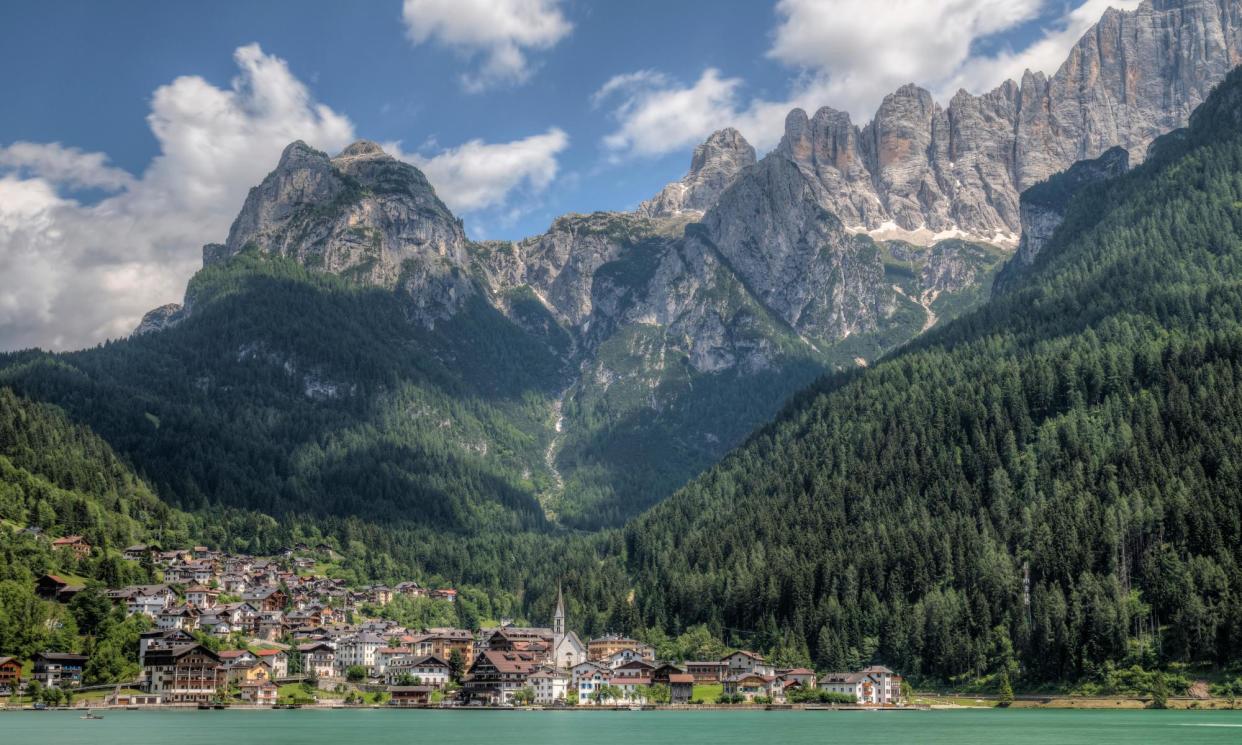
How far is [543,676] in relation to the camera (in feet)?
575

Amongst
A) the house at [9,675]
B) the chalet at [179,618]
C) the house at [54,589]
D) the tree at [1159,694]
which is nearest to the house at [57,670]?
the house at [9,675]

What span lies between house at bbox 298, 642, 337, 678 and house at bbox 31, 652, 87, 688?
3880 cm

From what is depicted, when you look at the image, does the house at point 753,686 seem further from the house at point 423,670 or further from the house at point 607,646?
the house at point 423,670

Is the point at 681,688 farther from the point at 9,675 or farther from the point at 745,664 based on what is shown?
the point at 9,675

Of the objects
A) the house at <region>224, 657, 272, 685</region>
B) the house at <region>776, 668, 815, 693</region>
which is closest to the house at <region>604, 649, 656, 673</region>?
the house at <region>776, 668, 815, 693</region>

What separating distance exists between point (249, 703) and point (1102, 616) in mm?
106809

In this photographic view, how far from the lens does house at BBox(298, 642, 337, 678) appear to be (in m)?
188

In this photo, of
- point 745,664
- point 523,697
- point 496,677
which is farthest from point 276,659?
point 745,664

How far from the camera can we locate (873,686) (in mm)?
160625

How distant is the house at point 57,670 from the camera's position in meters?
150

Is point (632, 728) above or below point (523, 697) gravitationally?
below

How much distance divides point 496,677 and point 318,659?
32.8 metres

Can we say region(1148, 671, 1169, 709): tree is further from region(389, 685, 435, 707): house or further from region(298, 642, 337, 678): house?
region(298, 642, 337, 678): house

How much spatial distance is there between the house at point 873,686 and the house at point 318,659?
77.6 meters
